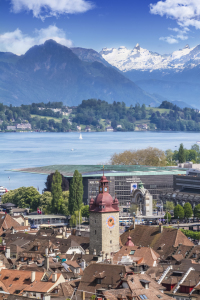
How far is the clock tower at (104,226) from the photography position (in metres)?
54.2

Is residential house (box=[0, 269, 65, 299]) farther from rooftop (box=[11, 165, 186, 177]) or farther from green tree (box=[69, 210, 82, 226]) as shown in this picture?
rooftop (box=[11, 165, 186, 177])

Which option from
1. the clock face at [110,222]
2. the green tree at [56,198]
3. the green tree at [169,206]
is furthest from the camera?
the green tree at [169,206]

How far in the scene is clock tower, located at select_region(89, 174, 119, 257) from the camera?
5425 centimetres

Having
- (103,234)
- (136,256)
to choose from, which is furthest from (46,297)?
(103,234)

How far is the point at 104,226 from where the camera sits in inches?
2142

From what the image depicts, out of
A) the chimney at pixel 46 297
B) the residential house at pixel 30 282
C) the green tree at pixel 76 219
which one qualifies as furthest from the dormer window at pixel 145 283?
the green tree at pixel 76 219

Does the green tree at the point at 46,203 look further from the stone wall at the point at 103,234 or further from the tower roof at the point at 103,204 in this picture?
the stone wall at the point at 103,234

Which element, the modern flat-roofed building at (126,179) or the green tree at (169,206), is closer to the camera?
the green tree at (169,206)

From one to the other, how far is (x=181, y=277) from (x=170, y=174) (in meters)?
88.1

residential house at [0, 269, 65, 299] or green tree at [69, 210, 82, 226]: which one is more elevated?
residential house at [0, 269, 65, 299]

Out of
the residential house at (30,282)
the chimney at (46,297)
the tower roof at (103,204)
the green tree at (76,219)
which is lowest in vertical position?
the green tree at (76,219)

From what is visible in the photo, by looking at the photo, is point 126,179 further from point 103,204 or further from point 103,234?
point 103,234

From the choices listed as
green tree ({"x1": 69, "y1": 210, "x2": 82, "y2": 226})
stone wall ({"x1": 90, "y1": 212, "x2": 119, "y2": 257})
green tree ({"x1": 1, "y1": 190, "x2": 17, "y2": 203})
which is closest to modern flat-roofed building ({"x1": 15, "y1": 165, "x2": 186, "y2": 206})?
green tree ({"x1": 1, "y1": 190, "x2": 17, "y2": 203})

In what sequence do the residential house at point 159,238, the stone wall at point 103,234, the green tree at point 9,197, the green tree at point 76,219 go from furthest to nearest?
the green tree at point 9,197
the green tree at point 76,219
the residential house at point 159,238
the stone wall at point 103,234
